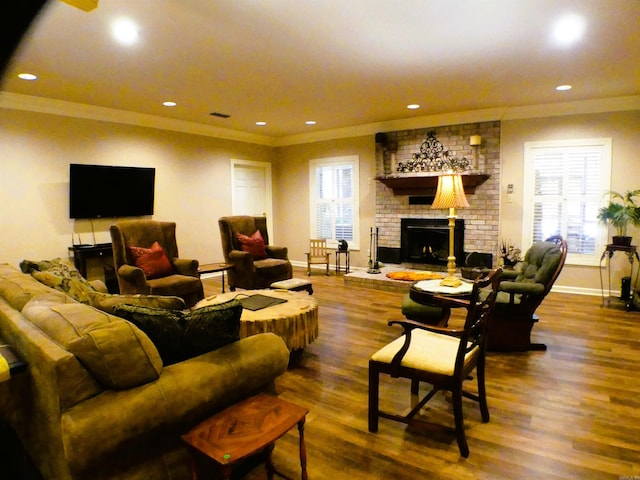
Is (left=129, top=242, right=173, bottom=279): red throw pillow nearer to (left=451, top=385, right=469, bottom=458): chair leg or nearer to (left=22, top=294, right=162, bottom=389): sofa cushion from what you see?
(left=22, top=294, right=162, bottom=389): sofa cushion

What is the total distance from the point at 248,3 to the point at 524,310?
3.16m

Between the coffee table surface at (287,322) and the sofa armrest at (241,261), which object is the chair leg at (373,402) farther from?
the sofa armrest at (241,261)

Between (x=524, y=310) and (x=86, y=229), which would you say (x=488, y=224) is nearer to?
(x=524, y=310)

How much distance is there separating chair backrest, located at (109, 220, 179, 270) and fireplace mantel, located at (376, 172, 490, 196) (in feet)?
11.4

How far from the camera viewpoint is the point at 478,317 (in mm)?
2133

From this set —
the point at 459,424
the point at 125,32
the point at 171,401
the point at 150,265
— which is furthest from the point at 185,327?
the point at 150,265

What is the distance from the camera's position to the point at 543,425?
92.2 inches

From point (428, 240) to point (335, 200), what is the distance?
6.40 ft

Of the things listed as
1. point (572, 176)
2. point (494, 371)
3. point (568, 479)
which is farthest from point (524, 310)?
point (572, 176)

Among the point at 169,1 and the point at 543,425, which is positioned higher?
the point at 169,1

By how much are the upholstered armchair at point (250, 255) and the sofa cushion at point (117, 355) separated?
12.5 ft

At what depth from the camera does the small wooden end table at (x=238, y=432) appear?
1355mm

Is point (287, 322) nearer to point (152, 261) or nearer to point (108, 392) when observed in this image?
point (108, 392)

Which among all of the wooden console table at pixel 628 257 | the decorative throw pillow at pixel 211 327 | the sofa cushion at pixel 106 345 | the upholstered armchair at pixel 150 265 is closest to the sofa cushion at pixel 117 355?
the sofa cushion at pixel 106 345
